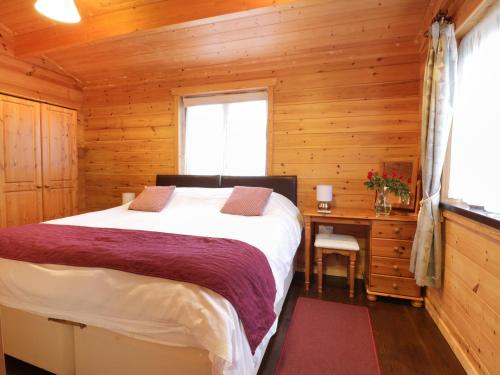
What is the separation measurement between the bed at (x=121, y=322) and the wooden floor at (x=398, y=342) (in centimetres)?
29

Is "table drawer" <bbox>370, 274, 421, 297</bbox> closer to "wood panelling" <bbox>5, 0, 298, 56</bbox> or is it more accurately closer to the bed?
the bed

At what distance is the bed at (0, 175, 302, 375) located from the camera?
1.10 meters

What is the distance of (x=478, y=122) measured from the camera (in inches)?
67.8

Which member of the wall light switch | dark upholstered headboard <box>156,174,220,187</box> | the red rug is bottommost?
the red rug

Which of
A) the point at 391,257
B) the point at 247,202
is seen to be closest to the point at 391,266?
the point at 391,257

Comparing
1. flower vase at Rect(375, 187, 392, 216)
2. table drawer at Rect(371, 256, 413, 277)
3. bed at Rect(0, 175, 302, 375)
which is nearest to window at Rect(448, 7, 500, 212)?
flower vase at Rect(375, 187, 392, 216)

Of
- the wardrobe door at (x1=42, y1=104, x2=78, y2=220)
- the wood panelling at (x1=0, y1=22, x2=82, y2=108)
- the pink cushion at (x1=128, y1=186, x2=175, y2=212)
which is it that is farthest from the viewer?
the wardrobe door at (x1=42, y1=104, x2=78, y2=220)

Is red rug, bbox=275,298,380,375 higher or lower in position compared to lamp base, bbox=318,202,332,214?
lower

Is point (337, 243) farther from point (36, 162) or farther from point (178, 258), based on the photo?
point (36, 162)

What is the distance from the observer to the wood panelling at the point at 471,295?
1.38 m

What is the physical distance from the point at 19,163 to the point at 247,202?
2908mm

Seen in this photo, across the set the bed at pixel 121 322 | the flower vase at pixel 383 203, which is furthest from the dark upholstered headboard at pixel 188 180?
the flower vase at pixel 383 203

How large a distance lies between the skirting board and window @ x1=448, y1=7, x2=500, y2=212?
34.7 inches

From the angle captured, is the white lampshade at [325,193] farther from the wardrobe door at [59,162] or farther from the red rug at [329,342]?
the wardrobe door at [59,162]
